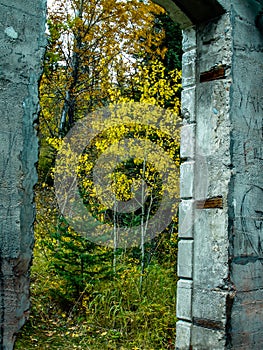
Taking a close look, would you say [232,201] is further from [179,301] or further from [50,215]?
[50,215]

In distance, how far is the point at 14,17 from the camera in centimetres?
228

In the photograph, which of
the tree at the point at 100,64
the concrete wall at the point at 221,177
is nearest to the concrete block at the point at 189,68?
the concrete wall at the point at 221,177

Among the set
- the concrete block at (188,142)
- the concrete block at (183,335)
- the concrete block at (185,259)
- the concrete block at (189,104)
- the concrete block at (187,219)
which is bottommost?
the concrete block at (183,335)

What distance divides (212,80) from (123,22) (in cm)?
491

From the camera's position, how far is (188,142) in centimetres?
358

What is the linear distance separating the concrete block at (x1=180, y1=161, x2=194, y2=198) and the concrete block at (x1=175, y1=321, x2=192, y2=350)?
961 mm

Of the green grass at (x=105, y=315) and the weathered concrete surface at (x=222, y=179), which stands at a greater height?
the weathered concrete surface at (x=222, y=179)

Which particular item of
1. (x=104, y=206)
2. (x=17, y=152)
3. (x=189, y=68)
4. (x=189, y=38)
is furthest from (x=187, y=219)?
(x=104, y=206)

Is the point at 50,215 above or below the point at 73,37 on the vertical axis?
below

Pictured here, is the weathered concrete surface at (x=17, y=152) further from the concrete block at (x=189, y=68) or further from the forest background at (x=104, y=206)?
the forest background at (x=104, y=206)

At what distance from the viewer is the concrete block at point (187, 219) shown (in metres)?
3.49

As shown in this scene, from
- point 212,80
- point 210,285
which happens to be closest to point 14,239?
point 210,285

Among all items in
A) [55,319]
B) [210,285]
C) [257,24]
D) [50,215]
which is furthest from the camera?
[50,215]

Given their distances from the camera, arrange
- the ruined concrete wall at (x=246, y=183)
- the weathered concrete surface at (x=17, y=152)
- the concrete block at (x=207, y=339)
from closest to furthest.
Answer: the weathered concrete surface at (x=17, y=152), the concrete block at (x=207, y=339), the ruined concrete wall at (x=246, y=183)
